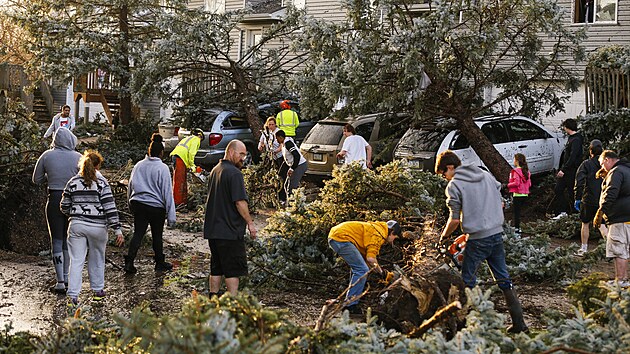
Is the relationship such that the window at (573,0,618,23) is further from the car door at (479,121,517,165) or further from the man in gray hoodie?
the man in gray hoodie

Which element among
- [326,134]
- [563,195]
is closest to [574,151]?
[563,195]

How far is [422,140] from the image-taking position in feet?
56.7

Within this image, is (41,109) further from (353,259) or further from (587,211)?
(353,259)

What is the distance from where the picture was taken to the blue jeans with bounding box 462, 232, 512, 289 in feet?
26.8

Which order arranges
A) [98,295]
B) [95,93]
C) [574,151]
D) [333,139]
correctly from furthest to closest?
[95,93], [333,139], [574,151], [98,295]

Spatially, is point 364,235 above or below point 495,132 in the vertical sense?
below

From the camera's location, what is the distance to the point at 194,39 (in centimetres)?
2170

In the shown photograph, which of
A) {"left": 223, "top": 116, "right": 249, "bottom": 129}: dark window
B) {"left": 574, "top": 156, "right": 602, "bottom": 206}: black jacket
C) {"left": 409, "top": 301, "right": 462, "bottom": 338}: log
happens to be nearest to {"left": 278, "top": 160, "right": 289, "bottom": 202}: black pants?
{"left": 574, "top": 156, "right": 602, "bottom": 206}: black jacket

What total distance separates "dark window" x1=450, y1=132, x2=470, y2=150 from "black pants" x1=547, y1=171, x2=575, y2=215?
6.39ft

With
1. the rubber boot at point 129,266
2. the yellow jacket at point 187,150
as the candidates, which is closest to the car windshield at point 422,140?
the yellow jacket at point 187,150

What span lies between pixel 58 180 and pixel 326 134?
9.25 m

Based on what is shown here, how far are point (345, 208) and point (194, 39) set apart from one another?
11.9 m

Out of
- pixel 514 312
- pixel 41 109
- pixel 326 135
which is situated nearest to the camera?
pixel 514 312

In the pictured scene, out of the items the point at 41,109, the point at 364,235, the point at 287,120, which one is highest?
the point at 41,109
